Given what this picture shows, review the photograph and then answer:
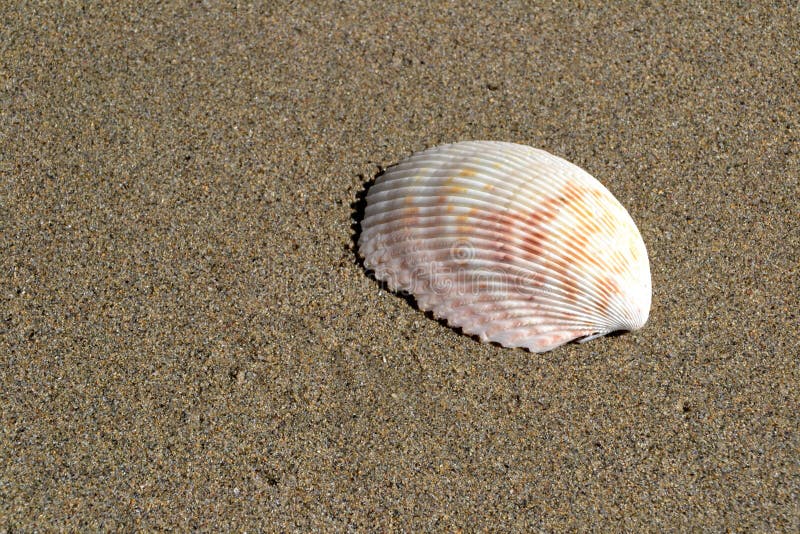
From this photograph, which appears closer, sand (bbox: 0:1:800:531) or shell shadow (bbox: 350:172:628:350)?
sand (bbox: 0:1:800:531)

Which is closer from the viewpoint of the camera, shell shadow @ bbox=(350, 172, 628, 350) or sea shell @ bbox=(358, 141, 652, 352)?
sea shell @ bbox=(358, 141, 652, 352)

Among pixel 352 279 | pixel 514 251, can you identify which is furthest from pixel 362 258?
pixel 514 251

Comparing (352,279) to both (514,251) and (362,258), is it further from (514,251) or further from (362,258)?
(514,251)

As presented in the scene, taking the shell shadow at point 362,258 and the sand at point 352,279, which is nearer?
the sand at point 352,279

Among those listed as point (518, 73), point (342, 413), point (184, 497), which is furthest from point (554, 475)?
point (518, 73)
